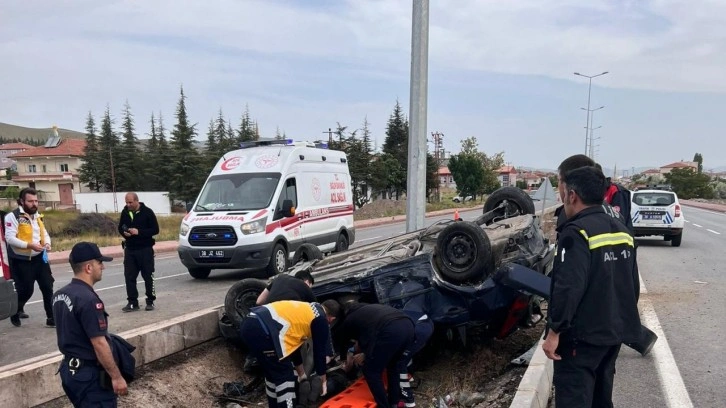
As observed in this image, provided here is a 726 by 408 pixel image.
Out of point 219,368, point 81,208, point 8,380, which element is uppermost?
point 8,380

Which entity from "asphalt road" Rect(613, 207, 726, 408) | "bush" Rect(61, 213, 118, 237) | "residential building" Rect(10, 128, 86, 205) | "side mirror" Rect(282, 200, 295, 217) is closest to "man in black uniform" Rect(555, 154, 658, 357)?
"asphalt road" Rect(613, 207, 726, 408)

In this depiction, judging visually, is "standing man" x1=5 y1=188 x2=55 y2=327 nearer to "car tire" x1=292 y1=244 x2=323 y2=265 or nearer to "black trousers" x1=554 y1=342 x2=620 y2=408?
"car tire" x1=292 y1=244 x2=323 y2=265

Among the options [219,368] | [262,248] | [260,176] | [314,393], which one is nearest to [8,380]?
[219,368]

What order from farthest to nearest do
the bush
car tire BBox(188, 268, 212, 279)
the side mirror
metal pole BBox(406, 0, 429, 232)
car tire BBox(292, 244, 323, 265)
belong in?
the bush
car tire BBox(188, 268, 212, 279)
the side mirror
metal pole BBox(406, 0, 429, 232)
car tire BBox(292, 244, 323, 265)

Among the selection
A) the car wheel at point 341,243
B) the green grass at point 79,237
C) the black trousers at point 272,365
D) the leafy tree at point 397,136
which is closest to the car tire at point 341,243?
the car wheel at point 341,243

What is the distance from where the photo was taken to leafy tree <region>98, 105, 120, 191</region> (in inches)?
2434

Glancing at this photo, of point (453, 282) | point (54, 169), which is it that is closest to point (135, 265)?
point (453, 282)

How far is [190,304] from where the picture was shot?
8672 millimetres

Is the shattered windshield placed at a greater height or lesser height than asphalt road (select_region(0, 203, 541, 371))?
greater

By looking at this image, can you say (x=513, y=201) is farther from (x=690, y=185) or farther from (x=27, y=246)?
(x=690, y=185)

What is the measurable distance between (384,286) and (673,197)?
13449mm

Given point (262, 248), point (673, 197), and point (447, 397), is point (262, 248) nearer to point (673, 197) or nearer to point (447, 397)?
point (447, 397)

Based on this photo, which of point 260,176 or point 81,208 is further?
point 81,208

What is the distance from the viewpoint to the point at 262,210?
33.8 feet
